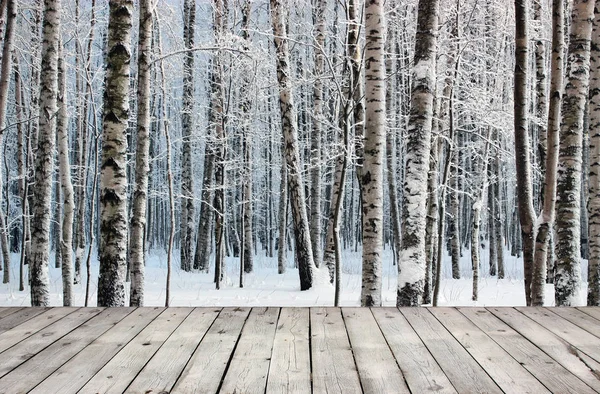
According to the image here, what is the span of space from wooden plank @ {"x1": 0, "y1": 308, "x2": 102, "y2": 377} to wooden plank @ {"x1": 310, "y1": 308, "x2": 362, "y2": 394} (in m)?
1.62

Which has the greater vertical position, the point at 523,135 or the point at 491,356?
the point at 523,135

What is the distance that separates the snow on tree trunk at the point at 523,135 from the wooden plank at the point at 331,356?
14.9 feet

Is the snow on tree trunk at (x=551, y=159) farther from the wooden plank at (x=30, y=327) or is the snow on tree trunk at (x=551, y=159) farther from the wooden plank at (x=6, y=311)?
the wooden plank at (x=6, y=311)

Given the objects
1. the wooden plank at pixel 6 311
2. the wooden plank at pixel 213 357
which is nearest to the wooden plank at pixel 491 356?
the wooden plank at pixel 213 357

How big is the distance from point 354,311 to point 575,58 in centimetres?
435

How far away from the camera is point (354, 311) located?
3.97m

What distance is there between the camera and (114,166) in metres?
6.31

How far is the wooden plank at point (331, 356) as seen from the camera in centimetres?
244

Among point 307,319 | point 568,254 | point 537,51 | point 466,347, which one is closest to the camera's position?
point 466,347

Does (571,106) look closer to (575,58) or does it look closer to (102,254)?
(575,58)

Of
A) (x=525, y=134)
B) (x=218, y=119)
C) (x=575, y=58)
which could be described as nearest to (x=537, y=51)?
(x=525, y=134)

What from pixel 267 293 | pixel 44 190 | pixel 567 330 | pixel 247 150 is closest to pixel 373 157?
pixel 567 330

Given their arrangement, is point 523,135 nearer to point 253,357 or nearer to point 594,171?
point 594,171

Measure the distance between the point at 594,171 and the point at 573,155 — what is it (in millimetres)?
366
